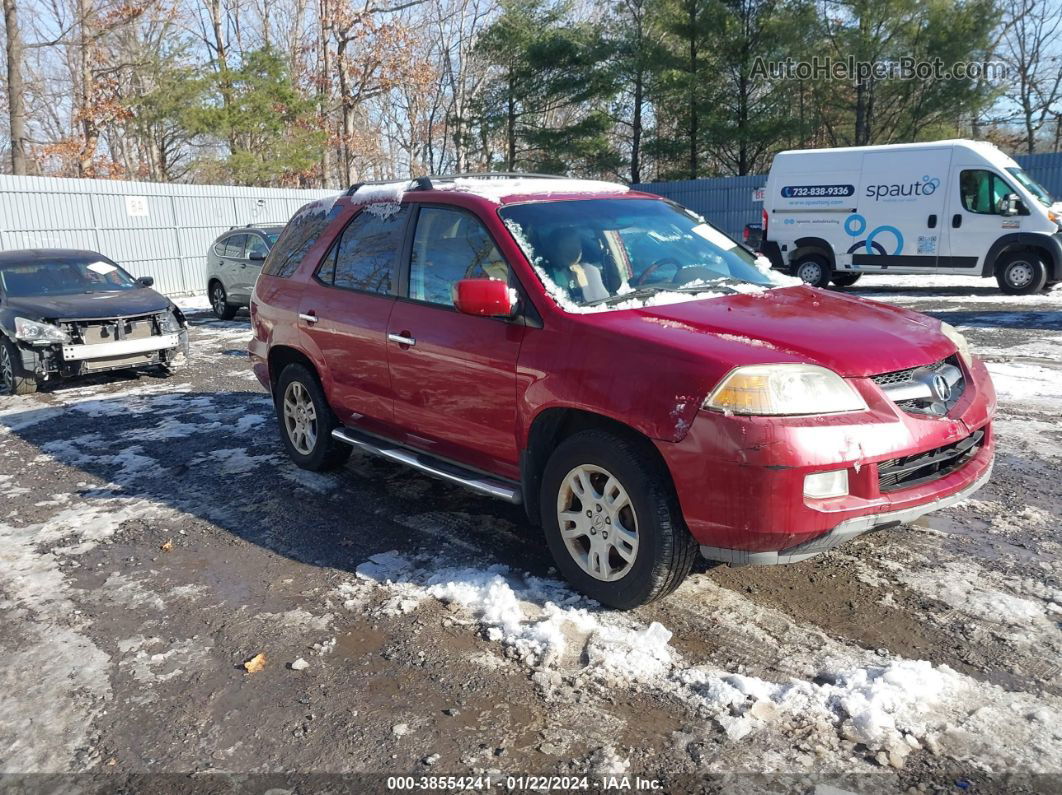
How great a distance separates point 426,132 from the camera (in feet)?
147

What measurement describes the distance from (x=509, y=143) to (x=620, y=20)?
6.04 meters

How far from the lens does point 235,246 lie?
49.3 feet

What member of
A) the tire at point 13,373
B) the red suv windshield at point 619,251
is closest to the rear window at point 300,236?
the red suv windshield at point 619,251

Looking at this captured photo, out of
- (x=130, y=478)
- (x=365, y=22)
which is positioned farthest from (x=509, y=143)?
(x=130, y=478)

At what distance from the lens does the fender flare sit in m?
13.0

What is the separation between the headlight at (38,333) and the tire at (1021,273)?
13440 mm

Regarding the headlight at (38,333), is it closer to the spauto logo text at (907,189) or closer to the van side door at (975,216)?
A: the spauto logo text at (907,189)

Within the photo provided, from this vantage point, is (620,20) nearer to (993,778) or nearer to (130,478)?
(130,478)

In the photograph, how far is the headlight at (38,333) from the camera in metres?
8.73

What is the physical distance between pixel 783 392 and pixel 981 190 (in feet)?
41.3

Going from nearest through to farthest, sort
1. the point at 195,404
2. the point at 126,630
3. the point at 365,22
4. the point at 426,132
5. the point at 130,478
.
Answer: the point at 126,630 → the point at 130,478 → the point at 195,404 → the point at 365,22 → the point at 426,132

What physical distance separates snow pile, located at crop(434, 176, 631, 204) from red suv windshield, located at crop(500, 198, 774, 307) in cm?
13

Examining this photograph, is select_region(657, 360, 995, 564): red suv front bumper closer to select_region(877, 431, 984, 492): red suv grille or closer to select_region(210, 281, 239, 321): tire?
select_region(877, 431, 984, 492): red suv grille

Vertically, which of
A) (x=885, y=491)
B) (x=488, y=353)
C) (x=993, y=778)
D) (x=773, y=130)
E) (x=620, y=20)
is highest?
(x=620, y=20)
